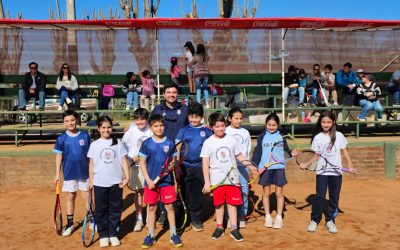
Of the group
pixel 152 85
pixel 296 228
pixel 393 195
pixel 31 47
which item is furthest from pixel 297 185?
pixel 31 47

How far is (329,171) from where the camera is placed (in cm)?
621

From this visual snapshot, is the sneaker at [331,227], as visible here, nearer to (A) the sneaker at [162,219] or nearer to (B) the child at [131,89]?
(A) the sneaker at [162,219]

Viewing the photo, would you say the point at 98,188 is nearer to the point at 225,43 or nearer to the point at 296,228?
the point at 296,228

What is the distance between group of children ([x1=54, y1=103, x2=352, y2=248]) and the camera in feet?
18.8

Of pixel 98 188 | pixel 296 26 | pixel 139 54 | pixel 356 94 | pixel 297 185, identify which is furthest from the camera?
pixel 139 54

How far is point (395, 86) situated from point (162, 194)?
352 inches

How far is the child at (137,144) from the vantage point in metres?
6.38

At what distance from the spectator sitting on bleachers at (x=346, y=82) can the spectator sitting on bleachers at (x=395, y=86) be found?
105 centimetres

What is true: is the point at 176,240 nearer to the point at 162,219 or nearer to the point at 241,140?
the point at 162,219

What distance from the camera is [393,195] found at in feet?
27.6

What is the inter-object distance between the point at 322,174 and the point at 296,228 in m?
0.91

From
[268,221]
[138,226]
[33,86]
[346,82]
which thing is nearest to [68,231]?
[138,226]

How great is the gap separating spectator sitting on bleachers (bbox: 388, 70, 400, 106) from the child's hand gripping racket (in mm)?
8327

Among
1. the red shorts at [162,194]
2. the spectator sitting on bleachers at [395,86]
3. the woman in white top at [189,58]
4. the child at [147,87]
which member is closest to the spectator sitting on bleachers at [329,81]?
the spectator sitting on bleachers at [395,86]
